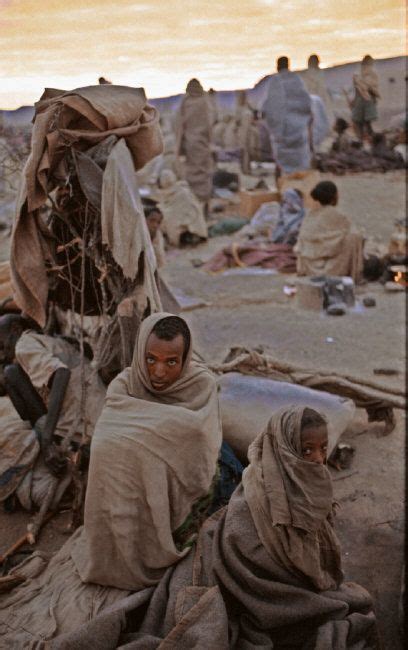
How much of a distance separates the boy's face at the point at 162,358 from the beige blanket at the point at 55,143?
1.25 m

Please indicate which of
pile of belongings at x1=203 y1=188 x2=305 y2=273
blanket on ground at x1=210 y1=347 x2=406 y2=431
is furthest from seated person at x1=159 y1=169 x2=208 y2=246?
blanket on ground at x1=210 y1=347 x2=406 y2=431

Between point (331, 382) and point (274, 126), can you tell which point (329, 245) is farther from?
point (274, 126)

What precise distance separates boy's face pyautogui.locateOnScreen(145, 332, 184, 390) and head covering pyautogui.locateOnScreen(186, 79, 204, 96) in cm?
1104

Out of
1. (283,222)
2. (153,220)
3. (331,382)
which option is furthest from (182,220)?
(331,382)

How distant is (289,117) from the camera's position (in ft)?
44.7

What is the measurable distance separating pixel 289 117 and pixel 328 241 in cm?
643

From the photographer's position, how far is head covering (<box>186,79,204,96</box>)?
12.7m

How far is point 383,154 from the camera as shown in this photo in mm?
16500

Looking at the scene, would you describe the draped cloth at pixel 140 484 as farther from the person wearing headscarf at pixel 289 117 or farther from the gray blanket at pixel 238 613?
the person wearing headscarf at pixel 289 117

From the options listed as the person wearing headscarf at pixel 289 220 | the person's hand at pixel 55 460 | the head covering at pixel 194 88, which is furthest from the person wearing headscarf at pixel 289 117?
the person's hand at pixel 55 460

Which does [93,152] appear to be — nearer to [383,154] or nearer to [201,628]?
[201,628]

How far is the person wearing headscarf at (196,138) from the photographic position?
514 inches

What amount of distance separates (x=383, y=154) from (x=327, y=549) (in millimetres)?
15591

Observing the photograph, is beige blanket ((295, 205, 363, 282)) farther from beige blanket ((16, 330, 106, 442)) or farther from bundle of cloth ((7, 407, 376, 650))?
bundle of cloth ((7, 407, 376, 650))
